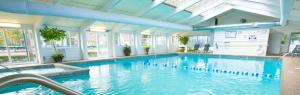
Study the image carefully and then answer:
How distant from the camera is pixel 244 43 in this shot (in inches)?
492

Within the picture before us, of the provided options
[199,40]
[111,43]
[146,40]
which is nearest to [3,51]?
[111,43]

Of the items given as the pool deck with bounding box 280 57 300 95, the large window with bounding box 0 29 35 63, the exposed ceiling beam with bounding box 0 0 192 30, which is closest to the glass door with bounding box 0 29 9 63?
the large window with bounding box 0 29 35 63

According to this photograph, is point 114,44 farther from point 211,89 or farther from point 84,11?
point 211,89

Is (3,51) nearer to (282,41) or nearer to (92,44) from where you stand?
(92,44)

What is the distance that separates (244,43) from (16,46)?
48.5ft

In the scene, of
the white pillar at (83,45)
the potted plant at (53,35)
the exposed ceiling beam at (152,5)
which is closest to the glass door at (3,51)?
the potted plant at (53,35)

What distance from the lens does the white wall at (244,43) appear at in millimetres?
11641

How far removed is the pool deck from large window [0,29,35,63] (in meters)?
9.95

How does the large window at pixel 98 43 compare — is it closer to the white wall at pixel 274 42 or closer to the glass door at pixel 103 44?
the glass door at pixel 103 44

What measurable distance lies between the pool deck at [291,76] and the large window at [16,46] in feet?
32.7

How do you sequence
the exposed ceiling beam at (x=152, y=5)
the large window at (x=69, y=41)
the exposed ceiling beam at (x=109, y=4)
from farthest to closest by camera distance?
the large window at (x=69, y=41) → the exposed ceiling beam at (x=152, y=5) → the exposed ceiling beam at (x=109, y=4)

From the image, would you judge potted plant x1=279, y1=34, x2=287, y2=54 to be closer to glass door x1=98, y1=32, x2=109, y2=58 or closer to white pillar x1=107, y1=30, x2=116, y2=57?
white pillar x1=107, y1=30, x2=116, y2=57

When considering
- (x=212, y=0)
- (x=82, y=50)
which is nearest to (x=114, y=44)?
(x=82, y=50)

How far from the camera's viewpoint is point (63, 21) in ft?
28.5
